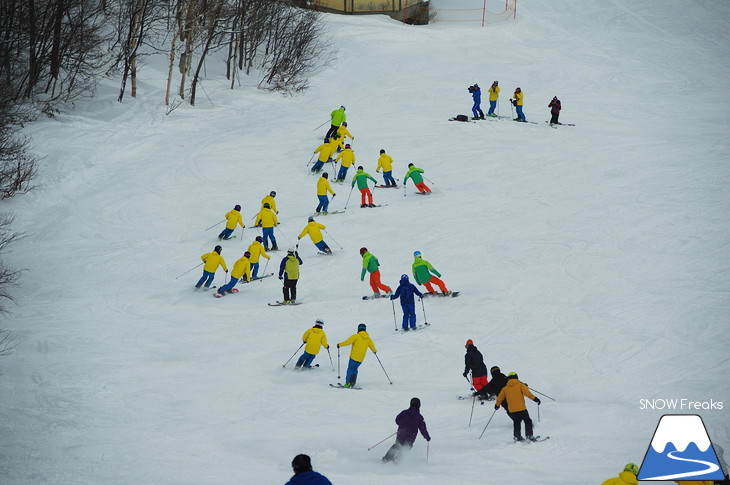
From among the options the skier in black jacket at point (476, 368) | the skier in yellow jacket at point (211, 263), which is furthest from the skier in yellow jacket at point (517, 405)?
the skier in yellow jacket at point (211, 263)

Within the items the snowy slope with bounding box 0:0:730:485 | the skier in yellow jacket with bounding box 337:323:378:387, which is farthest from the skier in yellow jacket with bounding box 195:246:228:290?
the skier in yellow jacket with bounding box 337:323:378:387

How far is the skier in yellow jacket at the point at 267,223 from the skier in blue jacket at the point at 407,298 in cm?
563

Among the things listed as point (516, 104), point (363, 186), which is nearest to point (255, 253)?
point (363, 186)

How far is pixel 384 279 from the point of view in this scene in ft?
54.4

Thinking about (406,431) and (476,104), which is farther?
(476,104)

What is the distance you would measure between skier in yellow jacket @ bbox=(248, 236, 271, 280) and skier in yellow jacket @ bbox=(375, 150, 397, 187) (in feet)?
20.7

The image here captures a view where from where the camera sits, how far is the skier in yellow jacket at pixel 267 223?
59.6 ft

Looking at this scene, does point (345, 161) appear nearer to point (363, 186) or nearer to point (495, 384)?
point (363, 186)

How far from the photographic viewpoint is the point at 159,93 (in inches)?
1171

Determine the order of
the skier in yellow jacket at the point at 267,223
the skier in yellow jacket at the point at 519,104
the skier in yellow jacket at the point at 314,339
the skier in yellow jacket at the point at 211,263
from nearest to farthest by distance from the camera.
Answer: the skier in yellow jacket at the point at 314,339, the skier in yellow jacket at the point at 211,263, the skier in yellow jacket at the point at 267,223, the skier in yellow jacket at the point at 519,104

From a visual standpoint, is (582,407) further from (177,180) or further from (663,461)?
(177,180)

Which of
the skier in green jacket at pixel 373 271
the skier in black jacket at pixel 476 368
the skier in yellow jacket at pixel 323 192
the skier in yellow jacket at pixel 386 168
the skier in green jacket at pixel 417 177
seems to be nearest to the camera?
the skier in black jacket at pixel 476 368

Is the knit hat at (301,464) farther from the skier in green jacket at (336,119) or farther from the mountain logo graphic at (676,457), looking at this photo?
the skier in green jacket at (336,119)

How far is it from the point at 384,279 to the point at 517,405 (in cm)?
743
